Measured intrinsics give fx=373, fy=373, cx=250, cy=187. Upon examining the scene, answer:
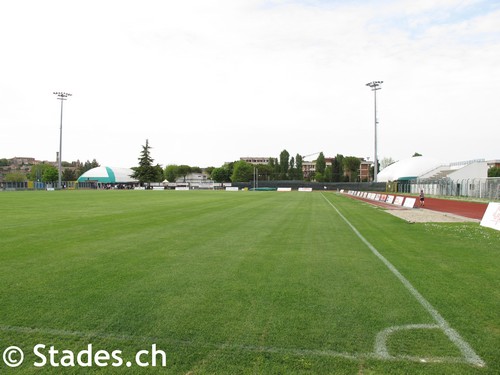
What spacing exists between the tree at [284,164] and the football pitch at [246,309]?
430 ft

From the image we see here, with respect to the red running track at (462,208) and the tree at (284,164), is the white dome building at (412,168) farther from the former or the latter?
the red running track at (462,208)

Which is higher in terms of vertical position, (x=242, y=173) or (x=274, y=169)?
(x=274, y=169)

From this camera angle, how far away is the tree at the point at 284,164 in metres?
140

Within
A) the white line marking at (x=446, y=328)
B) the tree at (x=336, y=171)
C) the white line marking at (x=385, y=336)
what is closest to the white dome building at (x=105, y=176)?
the tree at (x=336, y=171)

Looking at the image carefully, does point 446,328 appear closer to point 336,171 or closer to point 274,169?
point 336,171

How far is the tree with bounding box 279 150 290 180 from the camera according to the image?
140m

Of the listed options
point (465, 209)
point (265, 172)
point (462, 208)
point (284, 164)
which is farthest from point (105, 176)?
point (465, 209)

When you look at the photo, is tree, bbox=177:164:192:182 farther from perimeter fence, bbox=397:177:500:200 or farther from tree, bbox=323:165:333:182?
perimeter fence, bbox=397:177:500:200

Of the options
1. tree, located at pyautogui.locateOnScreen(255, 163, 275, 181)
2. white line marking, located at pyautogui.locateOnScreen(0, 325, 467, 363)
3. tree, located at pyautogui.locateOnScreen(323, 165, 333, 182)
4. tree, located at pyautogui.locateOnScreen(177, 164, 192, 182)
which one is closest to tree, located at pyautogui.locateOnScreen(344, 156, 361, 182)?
tree, located at pyautogui.locateOnScreen(323, 165, 333, 182)

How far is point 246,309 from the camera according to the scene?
187 inches

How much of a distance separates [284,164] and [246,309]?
137268 mm

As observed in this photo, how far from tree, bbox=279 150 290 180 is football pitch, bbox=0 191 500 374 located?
131 m

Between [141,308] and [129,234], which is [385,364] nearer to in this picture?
[141,308]

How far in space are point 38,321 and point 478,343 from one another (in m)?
4.77
